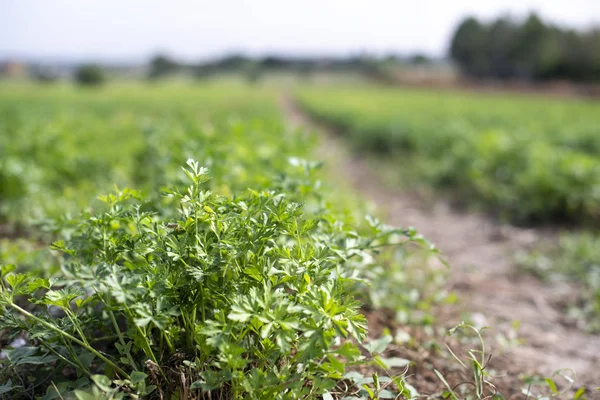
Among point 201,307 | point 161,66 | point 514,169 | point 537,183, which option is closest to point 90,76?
point 161,66

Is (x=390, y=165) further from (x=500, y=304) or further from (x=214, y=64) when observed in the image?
(x=214, y=64)

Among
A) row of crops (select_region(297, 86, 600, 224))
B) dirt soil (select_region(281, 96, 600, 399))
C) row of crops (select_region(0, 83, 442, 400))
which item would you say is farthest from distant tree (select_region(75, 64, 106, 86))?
row of crops (select_region(0, 83, 442, 400))

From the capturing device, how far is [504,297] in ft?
13.3

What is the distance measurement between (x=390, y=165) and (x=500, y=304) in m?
7.42

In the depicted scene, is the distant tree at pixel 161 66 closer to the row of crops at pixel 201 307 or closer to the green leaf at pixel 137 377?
the row of crops at pixel 201 307

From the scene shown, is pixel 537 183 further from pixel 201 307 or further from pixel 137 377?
pixel 137 377

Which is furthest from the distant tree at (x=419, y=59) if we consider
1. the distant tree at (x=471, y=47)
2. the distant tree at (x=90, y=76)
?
the distant tree at (x=90, y=76)

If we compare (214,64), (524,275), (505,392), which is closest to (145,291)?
(505,392)

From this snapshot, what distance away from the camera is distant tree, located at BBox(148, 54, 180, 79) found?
11644 centimetres

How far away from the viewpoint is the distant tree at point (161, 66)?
116 meters

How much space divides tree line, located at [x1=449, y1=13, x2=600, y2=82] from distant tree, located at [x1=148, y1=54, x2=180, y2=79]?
70653 mm

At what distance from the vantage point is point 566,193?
5.96 metres

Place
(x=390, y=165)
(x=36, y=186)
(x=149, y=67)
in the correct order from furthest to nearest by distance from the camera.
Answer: (x=149, y=67), (x=390, y=165), (x=36, y=186)

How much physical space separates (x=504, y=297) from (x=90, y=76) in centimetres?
9441
